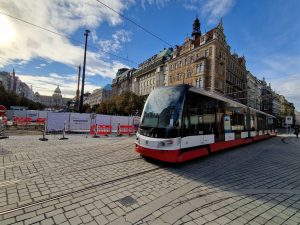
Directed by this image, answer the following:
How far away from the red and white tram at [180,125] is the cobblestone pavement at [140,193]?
0.68 meters

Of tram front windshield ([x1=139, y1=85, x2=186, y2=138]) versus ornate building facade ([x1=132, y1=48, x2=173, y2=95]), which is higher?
ornate building facade ([x1=132, y1=48, x2=173, y2=95])

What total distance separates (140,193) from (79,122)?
18249 mm

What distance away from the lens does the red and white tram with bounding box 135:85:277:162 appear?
6.81 meters

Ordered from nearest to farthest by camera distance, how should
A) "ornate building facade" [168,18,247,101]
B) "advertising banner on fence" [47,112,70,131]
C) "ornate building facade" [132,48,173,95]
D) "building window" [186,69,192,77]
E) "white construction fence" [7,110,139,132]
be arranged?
1. "advertising banner on fence" [47,112,70,131]
2. "white construction fence" [7,110,139,132]
3. "ornate building facade" [168,18,247,101]
4. "building window" [186,69,192,77]
5. "ornate building facade" [132,48,173,95]

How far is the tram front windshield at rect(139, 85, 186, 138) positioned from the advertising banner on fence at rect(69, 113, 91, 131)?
14842 millimetres

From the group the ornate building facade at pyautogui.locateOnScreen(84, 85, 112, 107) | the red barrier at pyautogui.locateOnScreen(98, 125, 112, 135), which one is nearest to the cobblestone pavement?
the red barrier at pyautogui.locateOnScreen(98, 125, 112, 135)

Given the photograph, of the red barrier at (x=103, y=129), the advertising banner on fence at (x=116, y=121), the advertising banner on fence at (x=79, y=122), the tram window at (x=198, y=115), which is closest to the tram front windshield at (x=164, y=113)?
the tram window at (x=198, y=115)

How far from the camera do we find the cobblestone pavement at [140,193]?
3.46 m

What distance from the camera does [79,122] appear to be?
2100 centimetres

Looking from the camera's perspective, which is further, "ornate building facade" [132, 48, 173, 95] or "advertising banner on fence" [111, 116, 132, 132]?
"ornate building facade" [132, 48, 173, 95]

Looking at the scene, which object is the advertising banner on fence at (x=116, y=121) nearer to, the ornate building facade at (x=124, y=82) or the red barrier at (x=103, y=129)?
the red barrier at (x=103, y=129)

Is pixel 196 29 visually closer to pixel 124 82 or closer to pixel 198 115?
pixel 124 82

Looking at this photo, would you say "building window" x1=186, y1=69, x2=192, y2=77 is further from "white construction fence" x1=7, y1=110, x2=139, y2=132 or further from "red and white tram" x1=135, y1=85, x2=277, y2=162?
"red and white tram" x1=135, y1=85, x2=277, y2=162

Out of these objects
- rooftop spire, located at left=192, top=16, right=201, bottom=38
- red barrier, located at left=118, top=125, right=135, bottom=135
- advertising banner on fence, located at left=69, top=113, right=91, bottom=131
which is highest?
rooftop spire, located at left=192, top=16, right=201, bottom=38
